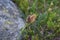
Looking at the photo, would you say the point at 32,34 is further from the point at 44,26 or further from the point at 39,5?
the point at 39,5

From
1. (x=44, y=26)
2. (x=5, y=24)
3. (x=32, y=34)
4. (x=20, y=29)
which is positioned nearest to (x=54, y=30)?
(x=44, y=26)

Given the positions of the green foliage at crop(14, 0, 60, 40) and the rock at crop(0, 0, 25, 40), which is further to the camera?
the green foliage at crop(14, 0, 60, 40)

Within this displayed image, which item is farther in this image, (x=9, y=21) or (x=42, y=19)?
(x=42, y=19)

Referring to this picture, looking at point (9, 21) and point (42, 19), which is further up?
point (42, 19)

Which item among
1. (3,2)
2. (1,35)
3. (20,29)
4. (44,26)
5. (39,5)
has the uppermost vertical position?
(39,5)
